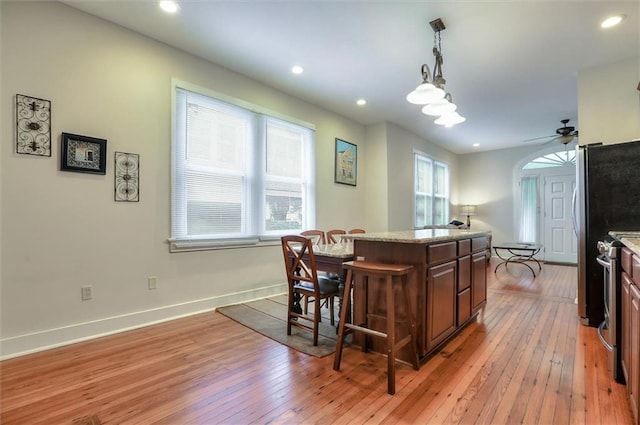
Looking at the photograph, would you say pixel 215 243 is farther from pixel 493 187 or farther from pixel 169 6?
pixel 493 187

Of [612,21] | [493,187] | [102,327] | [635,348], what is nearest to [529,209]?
[493,187]

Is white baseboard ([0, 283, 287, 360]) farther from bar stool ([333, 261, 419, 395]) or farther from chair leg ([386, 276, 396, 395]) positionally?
chair leg ([386, 276, 396, 395])

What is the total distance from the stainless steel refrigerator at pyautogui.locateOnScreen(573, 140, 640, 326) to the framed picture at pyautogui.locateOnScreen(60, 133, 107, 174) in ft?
14.9

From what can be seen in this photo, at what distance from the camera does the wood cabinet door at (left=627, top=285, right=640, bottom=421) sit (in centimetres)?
142

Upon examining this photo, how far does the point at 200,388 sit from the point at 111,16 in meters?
3.19

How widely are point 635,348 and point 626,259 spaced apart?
54 cm

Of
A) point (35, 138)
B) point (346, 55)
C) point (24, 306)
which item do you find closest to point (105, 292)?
point (24, 306)

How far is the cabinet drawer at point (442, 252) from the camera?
2.19 m

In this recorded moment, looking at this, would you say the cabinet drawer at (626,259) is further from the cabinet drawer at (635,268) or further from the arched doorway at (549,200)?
the arched doorway at (549,200)

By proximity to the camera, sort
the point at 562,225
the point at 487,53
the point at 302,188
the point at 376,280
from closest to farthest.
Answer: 1. the point at 376,280
2. the point at 487,53
3. the point at 302,188
4. the point at 562,225

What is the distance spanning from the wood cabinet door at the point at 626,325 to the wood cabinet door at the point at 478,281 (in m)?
1.12

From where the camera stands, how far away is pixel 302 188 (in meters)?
4.67

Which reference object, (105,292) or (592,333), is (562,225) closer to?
(592,333)

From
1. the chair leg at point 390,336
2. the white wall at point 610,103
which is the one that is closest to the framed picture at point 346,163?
A: the white wall at point 610,103
